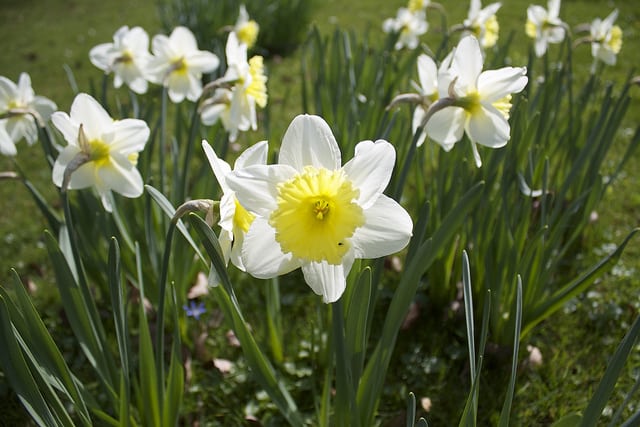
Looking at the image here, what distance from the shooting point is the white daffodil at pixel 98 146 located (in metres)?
1.54

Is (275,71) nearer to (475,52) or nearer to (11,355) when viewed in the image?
(475,52)

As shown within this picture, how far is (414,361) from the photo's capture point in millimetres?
2055

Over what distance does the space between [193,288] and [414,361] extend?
99cm

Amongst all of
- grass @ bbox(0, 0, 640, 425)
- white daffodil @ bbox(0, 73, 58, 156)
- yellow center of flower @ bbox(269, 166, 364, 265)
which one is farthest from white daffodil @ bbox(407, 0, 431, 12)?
yellow center of flower @ bbox(269, 166, 364, 265)

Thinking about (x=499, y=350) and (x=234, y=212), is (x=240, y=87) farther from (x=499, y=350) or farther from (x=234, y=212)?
(x=499, y=350)

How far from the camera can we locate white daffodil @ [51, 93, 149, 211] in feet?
5.05

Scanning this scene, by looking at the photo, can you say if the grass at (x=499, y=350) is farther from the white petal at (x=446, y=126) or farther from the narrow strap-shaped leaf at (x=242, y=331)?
the white petal at (x=446, y=126)

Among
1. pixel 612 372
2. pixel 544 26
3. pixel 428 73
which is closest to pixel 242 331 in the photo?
pixel 612 372

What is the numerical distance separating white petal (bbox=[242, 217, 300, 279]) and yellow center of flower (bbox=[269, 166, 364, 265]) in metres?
0.04

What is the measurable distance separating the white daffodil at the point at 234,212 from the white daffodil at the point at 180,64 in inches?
51.7

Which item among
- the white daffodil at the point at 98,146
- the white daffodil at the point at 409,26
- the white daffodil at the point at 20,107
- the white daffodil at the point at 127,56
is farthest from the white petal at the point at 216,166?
the white daffodil at the point at 409,26

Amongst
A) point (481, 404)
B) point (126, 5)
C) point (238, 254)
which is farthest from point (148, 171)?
point (126, 5)

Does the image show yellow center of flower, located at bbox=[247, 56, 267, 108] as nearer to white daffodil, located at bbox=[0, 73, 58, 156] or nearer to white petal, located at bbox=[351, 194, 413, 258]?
white daffodil, located at bbox=[0, 73, 58, 156]

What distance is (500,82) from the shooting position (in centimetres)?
148
